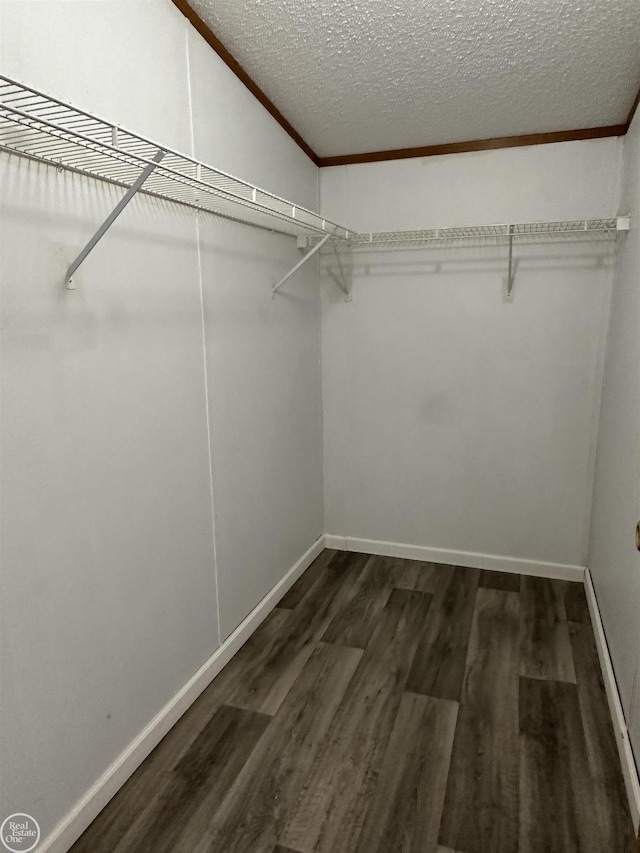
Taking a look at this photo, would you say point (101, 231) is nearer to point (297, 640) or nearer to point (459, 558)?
point (297, 640)

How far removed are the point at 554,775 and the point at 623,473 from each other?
104cm

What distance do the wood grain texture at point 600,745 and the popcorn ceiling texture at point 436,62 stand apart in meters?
2.28

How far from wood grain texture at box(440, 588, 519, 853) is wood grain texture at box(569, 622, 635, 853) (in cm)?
23

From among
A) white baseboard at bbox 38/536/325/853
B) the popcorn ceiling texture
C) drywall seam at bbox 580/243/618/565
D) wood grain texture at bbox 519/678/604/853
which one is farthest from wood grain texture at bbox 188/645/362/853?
the popcorn ceiling texture

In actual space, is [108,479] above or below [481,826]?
above

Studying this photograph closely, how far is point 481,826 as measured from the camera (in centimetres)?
152

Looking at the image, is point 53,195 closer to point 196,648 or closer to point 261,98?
point 261,98

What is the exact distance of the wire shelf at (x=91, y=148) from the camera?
1.03 meters

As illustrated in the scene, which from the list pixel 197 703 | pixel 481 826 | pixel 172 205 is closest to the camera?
pixel 481 826

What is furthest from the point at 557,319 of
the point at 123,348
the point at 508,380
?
the point at 123,348

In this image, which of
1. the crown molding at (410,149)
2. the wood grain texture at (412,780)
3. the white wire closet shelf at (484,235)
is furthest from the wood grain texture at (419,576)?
the crown molding at (410,149)

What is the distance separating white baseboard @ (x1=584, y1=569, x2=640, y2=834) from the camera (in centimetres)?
155

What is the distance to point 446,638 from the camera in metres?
2.42

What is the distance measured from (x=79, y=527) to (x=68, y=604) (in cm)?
20
